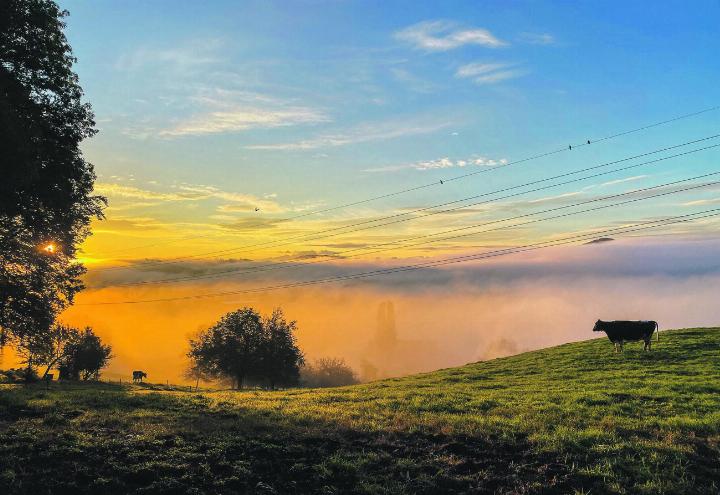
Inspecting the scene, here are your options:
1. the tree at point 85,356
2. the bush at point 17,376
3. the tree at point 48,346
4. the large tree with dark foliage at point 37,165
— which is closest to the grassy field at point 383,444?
the large tree with dark foliage at point 37,165

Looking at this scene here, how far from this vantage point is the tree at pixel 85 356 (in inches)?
3457

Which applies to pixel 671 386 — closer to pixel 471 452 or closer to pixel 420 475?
pixel 471 452

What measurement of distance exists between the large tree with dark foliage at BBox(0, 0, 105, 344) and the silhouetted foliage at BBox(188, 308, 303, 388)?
55505 mm

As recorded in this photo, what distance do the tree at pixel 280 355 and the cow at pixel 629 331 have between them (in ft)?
200

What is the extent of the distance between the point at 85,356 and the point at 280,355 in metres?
39.5

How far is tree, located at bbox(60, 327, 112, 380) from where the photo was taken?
288ft

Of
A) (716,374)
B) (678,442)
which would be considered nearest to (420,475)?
(678,442)

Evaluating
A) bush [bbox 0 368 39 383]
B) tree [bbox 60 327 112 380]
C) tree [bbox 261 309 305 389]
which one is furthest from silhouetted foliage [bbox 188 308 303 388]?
bush [bbox 0 368 39 383]

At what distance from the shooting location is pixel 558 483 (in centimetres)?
1170

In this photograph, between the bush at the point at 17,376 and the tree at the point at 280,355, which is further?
the tree at the point at 280,355

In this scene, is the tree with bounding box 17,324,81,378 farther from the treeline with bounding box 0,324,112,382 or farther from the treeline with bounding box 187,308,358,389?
the treeline with bounding box 187,308,358,389

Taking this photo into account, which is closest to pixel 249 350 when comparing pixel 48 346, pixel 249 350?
pixel 249 350

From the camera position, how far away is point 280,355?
89.1 meters

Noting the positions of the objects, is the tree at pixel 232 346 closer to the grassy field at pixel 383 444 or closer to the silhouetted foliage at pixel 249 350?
the silhouetted foliage at pixel 249 350
